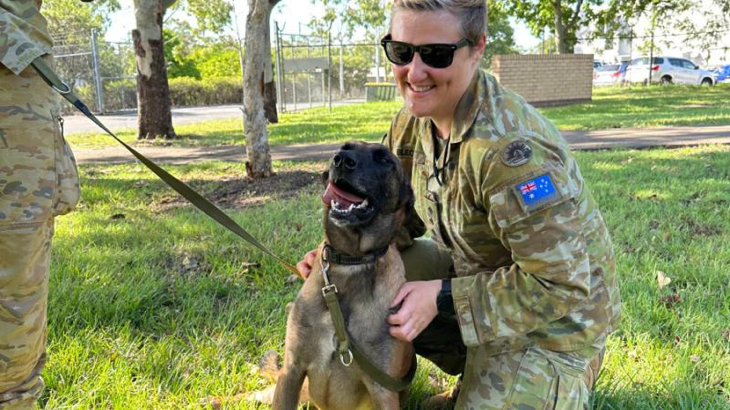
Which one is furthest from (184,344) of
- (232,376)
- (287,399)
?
(287,399)

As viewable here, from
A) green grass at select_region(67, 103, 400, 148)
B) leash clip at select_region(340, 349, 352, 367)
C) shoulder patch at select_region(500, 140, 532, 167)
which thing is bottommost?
leash clip at select_region(340, 349, 352, 367)

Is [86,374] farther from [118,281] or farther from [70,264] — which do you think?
[70,264]

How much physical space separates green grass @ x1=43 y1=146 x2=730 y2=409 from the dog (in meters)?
0.43

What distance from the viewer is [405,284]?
2.40 m

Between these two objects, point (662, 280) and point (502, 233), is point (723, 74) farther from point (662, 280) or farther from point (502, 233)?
point (502, 233)

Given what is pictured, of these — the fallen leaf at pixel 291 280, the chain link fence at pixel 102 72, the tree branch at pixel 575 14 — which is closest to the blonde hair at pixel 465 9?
the fallen leaf at pixel 291 280

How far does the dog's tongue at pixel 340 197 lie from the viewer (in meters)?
2.37

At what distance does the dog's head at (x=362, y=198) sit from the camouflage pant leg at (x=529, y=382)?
0.70 m

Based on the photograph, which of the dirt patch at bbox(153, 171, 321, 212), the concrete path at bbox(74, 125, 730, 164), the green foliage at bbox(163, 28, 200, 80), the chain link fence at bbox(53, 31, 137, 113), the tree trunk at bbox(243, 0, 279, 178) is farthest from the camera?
the green foliage at bbox(163, 28, 200, 80)

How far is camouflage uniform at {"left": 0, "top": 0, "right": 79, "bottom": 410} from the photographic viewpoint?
1.87 meters

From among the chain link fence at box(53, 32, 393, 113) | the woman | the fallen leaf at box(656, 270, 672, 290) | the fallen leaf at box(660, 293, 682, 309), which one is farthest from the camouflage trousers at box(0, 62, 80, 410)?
the chain link fence at box(53, 32, 393, 113)

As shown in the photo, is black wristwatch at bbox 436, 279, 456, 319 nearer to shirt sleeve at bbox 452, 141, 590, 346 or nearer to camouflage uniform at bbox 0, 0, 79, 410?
shirt sleeve at bbox 452, 141, 590, 346

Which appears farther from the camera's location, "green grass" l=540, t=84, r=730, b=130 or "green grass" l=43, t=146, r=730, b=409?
"green grass" l=540, t=84, r=730, b=130

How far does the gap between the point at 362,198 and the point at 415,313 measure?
0.52 m
